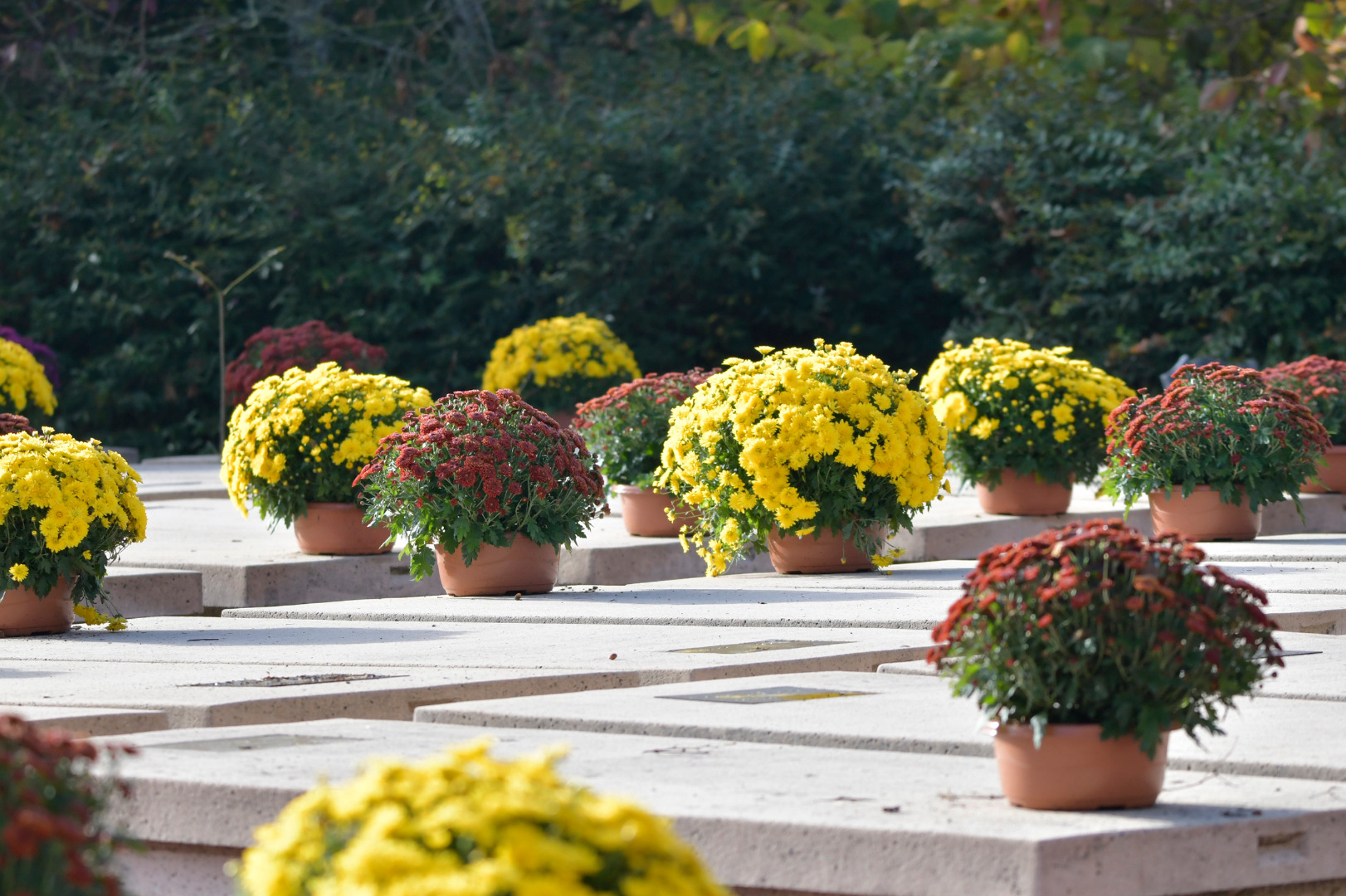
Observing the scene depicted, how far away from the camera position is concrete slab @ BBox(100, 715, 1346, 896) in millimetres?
3629

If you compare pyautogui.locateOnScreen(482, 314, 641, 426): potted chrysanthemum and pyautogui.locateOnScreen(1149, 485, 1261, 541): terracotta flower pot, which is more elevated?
pyautogui.locateOnScreen(482, 314, 641, 426): potted chrysanthemum

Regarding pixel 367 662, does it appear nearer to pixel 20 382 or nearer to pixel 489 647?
pixel 489 647

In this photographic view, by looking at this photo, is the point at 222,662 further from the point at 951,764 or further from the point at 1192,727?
the point at 1192,727

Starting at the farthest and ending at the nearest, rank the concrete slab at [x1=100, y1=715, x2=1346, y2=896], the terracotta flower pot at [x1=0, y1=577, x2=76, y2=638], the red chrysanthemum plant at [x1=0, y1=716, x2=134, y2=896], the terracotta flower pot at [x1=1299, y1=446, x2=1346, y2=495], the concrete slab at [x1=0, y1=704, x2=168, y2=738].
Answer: the terracotta flower pot at [x1=1299, y1=446, x2=1346, y2=495] → the terracotta flower pot at [x1=0, y1=577, x2=76, y2=638] → the concrete slab at [x1=0, y1=704, x2=168, y2=738] → the concrete slab at [x1=100, y1=715, x2=1346, y2=896] → the red chrysanthemum plant at [x1=0, y1=716, x2=134, y2=896]

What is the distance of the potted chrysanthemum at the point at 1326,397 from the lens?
444 inches

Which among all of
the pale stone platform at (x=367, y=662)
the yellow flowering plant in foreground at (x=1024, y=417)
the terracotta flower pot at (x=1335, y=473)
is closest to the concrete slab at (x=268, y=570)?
the pale stone platform at (x=367, y=662)

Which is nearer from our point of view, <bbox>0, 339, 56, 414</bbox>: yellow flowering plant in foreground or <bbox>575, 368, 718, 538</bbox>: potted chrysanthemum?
<bbox>575, 368, 718, 538</bbox>: potted chrysanthemum

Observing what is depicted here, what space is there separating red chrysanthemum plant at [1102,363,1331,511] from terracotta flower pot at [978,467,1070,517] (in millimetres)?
875

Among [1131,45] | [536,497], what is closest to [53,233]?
[1131,45]

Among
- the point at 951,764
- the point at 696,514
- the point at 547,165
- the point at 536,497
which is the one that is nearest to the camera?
the point at 951,764

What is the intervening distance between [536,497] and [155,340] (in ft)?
39.2

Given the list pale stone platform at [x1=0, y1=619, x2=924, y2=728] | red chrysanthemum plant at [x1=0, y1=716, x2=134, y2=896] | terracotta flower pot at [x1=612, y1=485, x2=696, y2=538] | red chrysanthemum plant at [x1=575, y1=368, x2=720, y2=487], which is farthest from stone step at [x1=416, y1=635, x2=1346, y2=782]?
red chrysanthemum plant at [x1=575, y1=368, x2=720, y2=487]

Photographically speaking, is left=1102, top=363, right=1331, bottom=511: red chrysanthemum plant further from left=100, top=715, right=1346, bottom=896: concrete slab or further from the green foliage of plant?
the green foliage of plant

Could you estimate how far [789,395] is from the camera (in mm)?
8500
